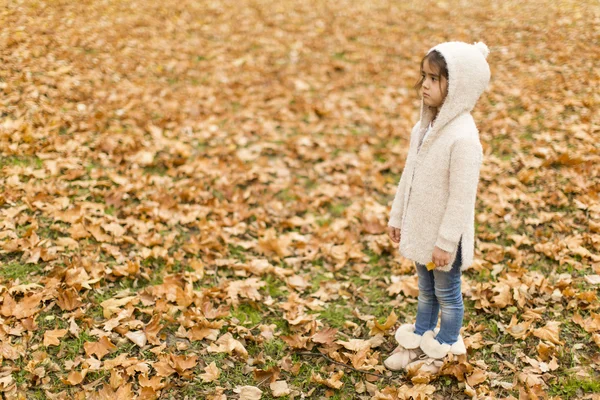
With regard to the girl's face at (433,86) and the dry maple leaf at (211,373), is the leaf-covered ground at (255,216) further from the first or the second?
the girl's face at (433,86)

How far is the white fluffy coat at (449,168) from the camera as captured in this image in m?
2.58

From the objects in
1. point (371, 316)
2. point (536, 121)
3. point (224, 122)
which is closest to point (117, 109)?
point (224, 122)

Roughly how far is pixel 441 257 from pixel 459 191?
39cm

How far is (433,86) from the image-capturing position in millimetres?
2676

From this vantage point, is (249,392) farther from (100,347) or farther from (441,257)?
(441,257)

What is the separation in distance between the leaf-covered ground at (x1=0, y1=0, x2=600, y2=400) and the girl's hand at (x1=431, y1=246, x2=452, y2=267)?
2.89ft

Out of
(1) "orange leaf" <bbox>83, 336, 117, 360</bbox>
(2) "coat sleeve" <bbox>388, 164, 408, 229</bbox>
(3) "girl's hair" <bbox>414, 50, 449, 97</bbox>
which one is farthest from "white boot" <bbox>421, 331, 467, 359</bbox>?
(1) "orange leaf" <bbox>83, 336, 117, 360</bbox>

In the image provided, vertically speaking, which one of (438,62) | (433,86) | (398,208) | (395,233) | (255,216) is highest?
(438,62)

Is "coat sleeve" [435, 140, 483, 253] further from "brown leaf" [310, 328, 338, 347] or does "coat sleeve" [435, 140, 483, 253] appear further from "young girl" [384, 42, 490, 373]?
"brown leaf" [310, 328, 338, 347]

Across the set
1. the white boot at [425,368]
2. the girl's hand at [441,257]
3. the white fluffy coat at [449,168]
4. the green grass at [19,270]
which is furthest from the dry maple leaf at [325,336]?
the green grass at [19,270]

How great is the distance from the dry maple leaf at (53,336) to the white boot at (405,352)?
2.20m

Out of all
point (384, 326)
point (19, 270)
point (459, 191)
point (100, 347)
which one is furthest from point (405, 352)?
point (19, 270)

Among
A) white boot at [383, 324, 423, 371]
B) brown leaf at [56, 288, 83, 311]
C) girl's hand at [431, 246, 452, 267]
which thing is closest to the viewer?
girl's hand at [431, 246, 452, 267]

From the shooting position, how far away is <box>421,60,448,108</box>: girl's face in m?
2.65
